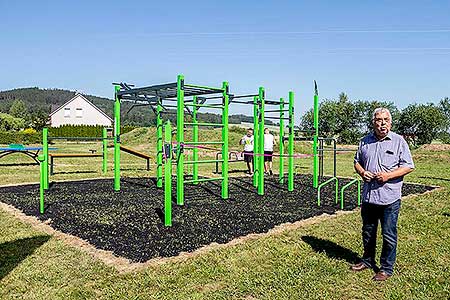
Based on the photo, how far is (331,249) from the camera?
539cm

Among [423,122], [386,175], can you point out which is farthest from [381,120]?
[423,122]

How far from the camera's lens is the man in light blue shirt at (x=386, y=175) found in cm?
431

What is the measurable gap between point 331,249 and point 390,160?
5.20 ft

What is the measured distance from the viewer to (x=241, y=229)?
20.5 feet

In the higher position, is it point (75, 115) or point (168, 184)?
point (75, 115)

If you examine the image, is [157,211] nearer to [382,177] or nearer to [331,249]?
[331,249]

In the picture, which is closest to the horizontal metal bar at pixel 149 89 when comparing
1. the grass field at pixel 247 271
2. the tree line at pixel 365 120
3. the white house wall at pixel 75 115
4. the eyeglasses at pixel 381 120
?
the grass field at pixel 247 271

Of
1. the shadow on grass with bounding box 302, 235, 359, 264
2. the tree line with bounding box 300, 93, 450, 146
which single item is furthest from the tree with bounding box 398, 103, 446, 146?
the shadow on grass with bounding box 302, 235, 359, 264

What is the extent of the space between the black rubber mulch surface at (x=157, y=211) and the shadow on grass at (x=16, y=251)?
525mm

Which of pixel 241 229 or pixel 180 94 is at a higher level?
pixel 180 94

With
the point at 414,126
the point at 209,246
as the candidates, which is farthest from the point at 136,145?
the point at 414,126

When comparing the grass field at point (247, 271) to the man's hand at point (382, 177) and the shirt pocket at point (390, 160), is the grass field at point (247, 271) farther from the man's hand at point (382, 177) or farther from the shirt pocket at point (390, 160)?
the shirt pocket at point (390, 160)

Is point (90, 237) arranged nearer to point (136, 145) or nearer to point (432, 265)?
point (432, 265)

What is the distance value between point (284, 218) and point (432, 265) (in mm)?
2620
